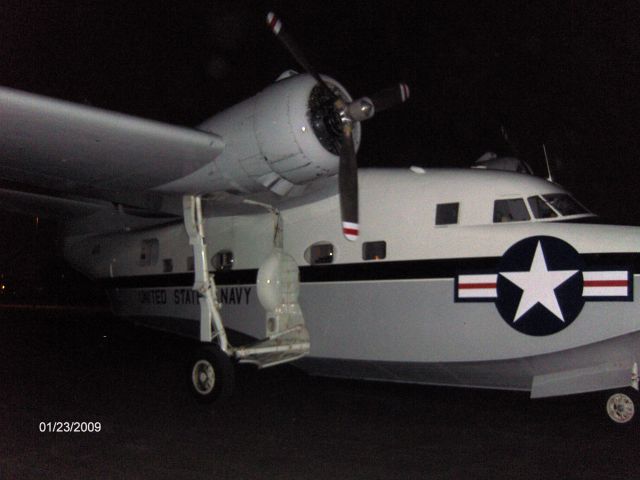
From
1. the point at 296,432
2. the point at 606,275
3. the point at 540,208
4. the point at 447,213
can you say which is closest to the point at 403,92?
the point at 447,213

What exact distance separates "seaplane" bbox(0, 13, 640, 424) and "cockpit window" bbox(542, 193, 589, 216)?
0.02m

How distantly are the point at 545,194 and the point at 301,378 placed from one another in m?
5.34

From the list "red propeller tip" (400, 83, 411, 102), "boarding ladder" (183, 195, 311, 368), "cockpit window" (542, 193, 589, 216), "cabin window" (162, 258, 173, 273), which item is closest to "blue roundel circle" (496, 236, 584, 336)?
"cockpit window" (542, 193, 589, 216)

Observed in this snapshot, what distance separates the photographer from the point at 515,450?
19.8ft

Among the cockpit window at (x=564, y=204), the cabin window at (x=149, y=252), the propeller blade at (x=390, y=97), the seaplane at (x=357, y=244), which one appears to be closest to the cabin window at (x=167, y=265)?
the cabin window at (x=149, y=252)

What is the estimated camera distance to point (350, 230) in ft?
25.0

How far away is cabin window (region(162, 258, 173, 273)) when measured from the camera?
428 inches

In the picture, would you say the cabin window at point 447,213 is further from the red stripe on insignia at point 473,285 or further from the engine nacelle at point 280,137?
the engine nacelle at point 280,137

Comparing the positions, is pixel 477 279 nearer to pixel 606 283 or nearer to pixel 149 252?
pixel 606 283

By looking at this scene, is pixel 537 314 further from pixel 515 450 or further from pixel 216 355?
pixel 216 355

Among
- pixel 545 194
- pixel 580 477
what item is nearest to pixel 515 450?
pixel 580 477

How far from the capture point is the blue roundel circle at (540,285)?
22.1 feet
